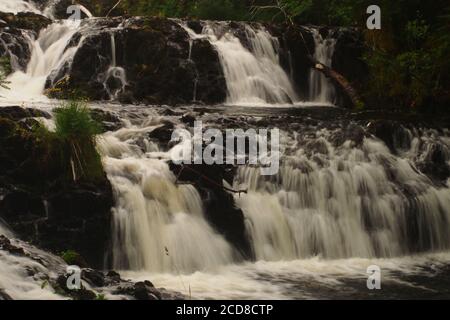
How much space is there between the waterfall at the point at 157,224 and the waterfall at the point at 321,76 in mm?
6770

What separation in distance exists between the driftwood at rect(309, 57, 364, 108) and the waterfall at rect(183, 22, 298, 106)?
2.45 ft

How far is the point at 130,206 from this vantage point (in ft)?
27.4

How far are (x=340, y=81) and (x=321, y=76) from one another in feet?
2.37

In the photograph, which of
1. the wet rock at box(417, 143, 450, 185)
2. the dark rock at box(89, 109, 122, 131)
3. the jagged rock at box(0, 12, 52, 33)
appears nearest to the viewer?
the dark rock at box(89, 109, 122, 131)

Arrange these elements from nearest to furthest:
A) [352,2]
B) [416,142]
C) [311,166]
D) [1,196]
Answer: [1,196] → [311,166] → [416,142] → [352,2]

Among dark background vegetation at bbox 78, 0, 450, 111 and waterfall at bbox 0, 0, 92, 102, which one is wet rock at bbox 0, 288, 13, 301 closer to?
waterfall at bbox 0, 0, 92, 102

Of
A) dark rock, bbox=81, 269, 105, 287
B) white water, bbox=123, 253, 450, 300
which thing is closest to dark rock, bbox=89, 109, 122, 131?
white water, bbox=123, 253, 450, 300

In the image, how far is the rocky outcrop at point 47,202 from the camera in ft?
25.7

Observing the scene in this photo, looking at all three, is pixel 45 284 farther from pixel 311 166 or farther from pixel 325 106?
pixel 325 106

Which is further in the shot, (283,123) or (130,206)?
(283,123)

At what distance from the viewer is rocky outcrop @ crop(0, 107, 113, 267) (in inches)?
309

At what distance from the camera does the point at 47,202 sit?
316 inches

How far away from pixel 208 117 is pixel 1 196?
407 centimetres

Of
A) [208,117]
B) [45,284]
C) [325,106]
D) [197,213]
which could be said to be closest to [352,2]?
[325,106]
